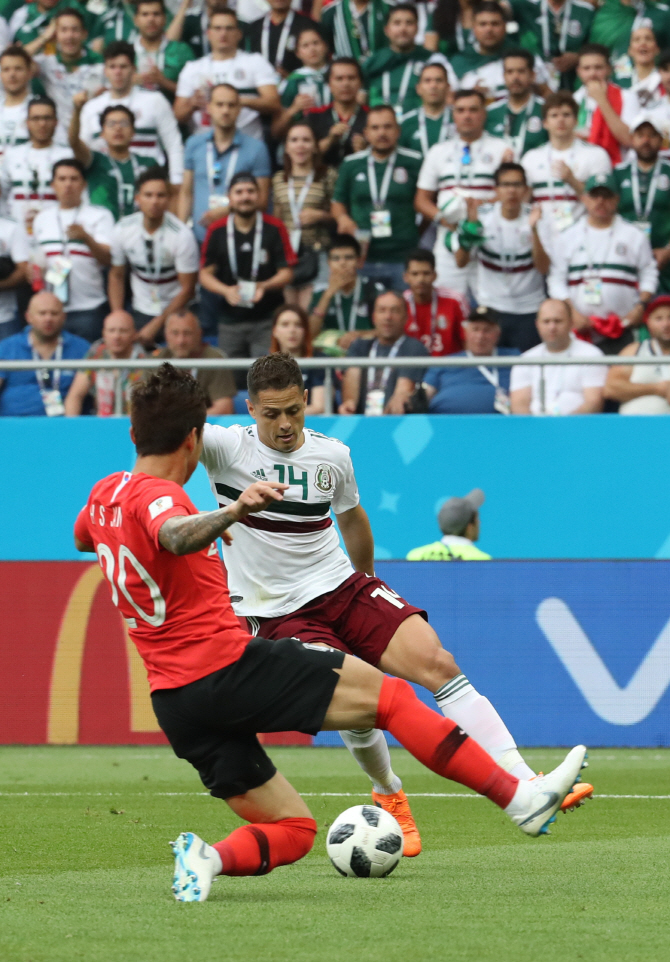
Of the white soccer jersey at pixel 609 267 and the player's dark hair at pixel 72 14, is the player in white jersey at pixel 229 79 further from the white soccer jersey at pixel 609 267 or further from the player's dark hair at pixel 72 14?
the white soccer jersey at pixel 609 267

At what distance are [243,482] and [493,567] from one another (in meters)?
5.33

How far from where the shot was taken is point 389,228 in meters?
12.9

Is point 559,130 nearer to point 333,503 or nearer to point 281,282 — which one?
point 281,282

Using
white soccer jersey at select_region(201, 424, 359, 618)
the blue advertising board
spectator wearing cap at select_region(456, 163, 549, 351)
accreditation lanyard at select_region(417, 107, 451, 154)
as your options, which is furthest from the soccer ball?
accreditation lanyard at select_region(417, 107, 451, 154)

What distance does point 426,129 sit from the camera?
42.9 feet

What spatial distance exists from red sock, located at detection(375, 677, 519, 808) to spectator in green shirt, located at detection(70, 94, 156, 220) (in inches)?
380

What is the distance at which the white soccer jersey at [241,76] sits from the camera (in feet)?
44.4

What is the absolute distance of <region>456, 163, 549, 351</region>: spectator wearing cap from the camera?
12305mm

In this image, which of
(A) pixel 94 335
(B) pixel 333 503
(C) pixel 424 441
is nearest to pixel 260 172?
(A) pixel 94 335

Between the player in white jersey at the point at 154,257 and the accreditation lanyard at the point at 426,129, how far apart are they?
2.33 m

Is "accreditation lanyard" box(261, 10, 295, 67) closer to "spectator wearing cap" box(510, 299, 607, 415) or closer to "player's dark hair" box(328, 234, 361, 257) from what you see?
"player's dark hair" box(328, 234, 361, 257)

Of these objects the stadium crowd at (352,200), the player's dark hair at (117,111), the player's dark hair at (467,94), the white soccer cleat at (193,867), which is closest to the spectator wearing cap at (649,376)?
the stadium crowd at (352,200)

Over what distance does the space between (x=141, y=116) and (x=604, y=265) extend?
478cm

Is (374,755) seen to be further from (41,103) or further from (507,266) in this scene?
(41,103)
